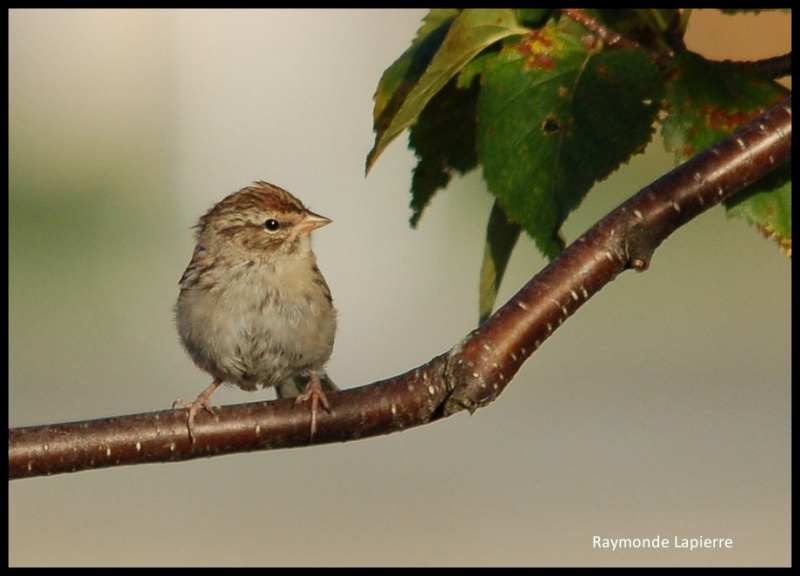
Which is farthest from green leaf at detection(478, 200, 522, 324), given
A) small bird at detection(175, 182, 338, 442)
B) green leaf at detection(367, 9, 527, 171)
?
small bird at detection(175, 182, 338, 442)

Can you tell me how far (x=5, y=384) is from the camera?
409 cm

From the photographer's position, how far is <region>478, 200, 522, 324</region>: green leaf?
10.1 feet

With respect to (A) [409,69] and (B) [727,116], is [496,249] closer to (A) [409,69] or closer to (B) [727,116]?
(A) [409,69]

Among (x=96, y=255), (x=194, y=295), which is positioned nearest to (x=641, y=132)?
(x=194, y=295)

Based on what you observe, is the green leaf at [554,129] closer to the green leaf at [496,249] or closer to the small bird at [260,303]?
the green leaf at [496,249]

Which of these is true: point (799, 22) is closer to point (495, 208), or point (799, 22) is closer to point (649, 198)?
point (649, 198)

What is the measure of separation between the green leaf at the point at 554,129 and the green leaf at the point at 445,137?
0.19 m

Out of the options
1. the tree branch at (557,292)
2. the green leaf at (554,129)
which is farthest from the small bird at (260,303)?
the green leaf at (554,129)

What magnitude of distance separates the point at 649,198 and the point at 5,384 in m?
2.28

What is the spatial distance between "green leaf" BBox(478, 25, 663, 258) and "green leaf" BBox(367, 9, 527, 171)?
0.06 metres

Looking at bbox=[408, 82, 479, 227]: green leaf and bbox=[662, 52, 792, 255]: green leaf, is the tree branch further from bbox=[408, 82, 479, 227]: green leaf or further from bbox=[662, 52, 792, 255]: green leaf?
bbox=[408, 82, 479, 227]: green leaf

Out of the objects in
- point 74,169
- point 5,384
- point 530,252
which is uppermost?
point 74,169

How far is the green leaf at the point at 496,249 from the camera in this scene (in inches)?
121

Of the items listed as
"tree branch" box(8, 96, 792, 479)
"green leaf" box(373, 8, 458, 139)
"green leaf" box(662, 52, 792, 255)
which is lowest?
"tree branch" box(8, 96, 792, 479)
